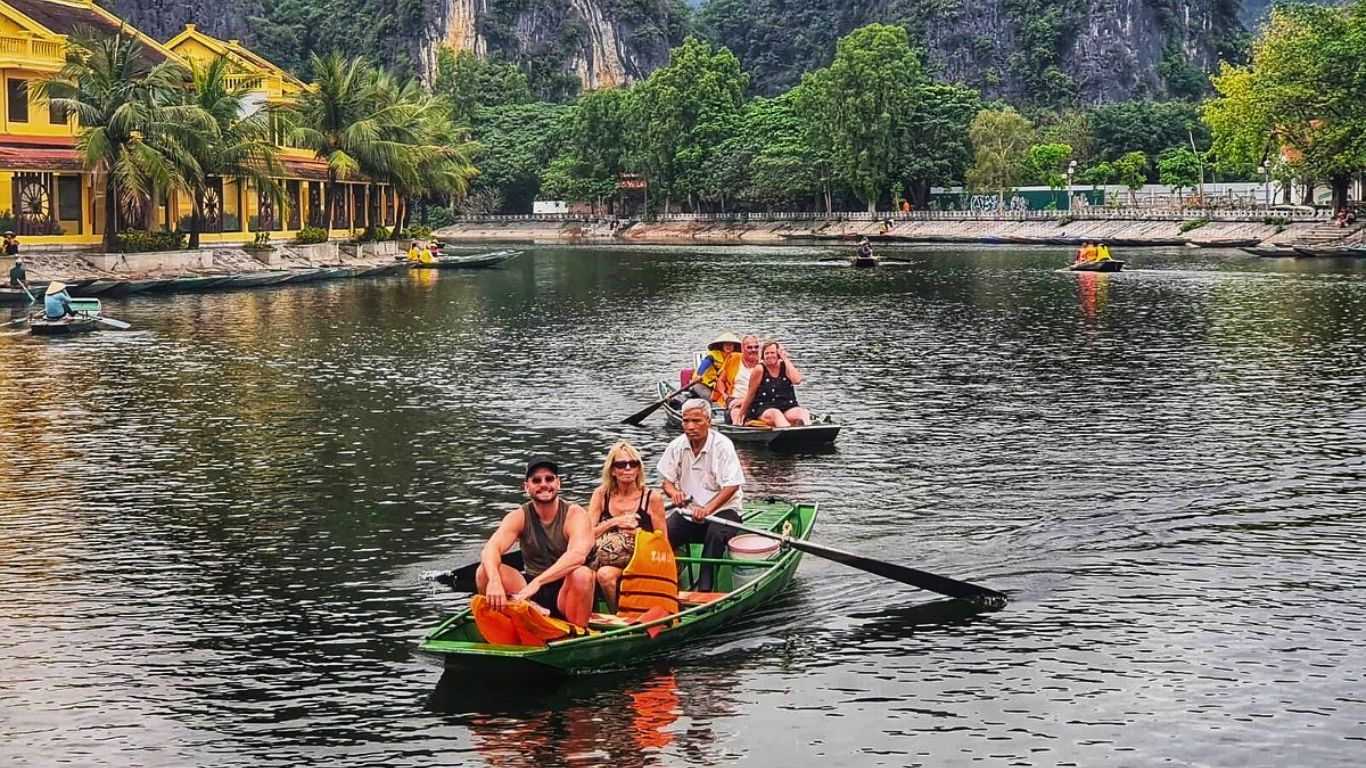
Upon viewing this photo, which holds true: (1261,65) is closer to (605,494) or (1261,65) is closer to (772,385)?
(772,385)

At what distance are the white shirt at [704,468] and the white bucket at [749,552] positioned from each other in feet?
1.59

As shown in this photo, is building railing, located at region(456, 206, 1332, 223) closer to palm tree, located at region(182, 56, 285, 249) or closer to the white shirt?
palm tree, located at region(182, 56, 285, 249)

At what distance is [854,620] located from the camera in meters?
17.2

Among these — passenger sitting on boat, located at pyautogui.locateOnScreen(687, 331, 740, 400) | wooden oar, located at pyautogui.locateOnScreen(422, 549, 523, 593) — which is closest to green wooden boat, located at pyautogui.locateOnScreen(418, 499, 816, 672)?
wooden oar, located at pyautogui.locateOnScreen(422, 549, 523, 593)

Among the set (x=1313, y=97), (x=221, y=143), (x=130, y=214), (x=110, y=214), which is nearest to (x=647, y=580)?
(x=221, y=143)

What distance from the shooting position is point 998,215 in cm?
14038

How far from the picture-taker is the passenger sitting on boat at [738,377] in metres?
27.8

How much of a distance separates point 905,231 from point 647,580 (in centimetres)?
12868

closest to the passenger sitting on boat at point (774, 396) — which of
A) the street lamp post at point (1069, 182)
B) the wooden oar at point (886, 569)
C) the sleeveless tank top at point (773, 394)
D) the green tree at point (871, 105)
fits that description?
the sleeveless tank top at point (773, 394)

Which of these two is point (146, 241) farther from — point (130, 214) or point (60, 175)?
point (60, 175)

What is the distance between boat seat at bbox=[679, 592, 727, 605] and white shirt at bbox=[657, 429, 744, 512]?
1.54m

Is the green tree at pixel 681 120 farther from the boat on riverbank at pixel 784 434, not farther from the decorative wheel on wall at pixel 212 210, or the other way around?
the boat on riverbank at pixel 784 434

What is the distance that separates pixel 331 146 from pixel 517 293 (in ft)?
80.9

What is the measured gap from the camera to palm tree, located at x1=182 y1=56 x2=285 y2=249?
72.0m
